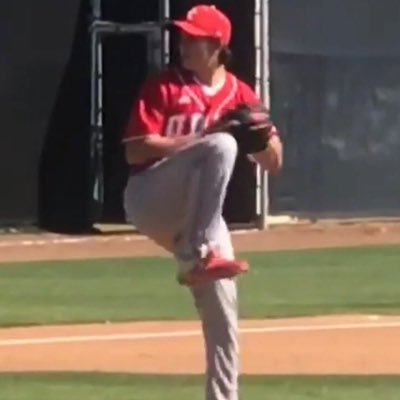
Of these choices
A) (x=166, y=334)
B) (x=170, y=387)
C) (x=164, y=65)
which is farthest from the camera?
(x=164, y=65)

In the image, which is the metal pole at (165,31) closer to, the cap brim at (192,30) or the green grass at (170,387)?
the green grass at (170,387)

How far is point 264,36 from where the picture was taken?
19203 mm

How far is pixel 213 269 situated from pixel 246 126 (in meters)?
0.59

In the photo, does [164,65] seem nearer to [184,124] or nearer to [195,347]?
[195,347]

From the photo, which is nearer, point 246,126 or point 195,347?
point 246,126

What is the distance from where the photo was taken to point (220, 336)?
23.5 ft

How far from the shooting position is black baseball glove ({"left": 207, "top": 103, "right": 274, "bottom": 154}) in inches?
279

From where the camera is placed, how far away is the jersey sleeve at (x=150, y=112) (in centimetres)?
702

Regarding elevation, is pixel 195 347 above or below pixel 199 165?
below

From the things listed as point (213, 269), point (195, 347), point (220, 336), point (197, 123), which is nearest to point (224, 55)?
point (197, 123)

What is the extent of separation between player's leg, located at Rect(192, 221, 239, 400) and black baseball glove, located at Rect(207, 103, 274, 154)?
352 mm

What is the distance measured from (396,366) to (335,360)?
412mm

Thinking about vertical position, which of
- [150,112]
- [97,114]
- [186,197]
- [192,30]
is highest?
[192,30]

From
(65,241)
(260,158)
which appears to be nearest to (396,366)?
(260,158)
